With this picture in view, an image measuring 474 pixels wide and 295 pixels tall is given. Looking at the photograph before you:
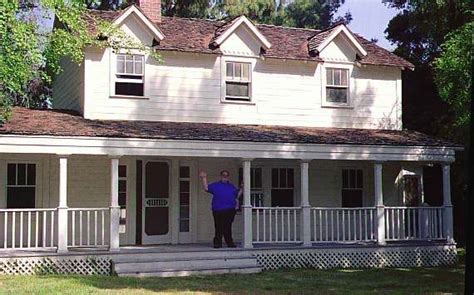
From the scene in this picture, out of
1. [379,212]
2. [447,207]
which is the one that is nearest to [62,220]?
[379,212]

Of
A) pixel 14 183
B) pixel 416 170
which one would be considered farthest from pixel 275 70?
pixel 14 183

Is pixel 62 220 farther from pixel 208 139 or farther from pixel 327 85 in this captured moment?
pixel 327 85

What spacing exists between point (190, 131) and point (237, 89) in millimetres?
2921

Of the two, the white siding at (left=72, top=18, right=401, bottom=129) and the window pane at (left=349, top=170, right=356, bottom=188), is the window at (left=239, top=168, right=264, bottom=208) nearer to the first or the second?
the white siding at (left=72, top=18, right=401, bottom=129)

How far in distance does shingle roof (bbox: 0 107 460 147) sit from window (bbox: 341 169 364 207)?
142cm

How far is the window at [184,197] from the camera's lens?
746 inches

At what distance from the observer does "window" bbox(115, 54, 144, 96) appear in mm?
18641

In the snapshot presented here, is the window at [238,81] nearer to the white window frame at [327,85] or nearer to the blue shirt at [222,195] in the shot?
the white window frame at [327,85]

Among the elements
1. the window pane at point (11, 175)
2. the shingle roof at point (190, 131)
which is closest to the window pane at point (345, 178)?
the shingle roof at point (190, 131)

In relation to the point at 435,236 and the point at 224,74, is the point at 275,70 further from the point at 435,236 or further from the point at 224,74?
the point at 435,236

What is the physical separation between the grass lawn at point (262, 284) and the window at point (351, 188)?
4.52 meters

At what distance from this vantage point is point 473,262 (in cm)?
1026

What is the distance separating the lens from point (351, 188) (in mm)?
20797

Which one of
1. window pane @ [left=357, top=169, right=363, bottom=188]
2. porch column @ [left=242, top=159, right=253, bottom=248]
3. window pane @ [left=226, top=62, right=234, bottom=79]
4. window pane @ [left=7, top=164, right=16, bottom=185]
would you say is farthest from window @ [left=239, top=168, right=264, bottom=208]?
window pane @ [left=7, top=164, right=16, bottom=185]
